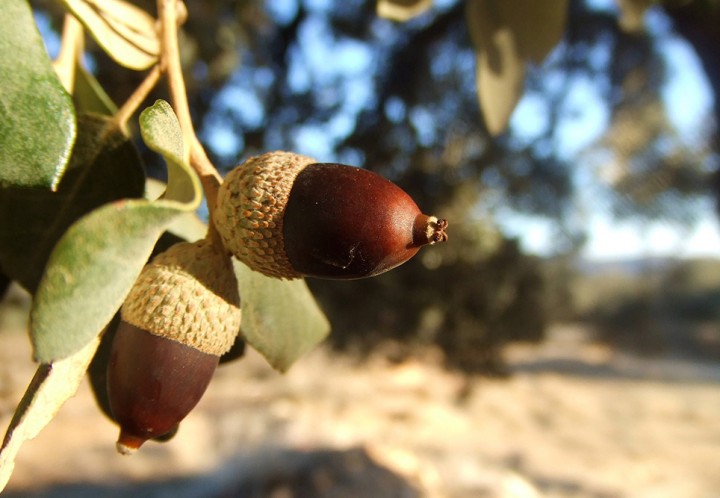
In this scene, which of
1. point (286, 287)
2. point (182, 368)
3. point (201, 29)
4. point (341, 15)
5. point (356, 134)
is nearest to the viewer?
point (182, 368)

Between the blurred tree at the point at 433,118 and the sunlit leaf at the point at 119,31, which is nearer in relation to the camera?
the sunlit leaf at the point at 119,31

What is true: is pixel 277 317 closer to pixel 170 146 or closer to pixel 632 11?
pixel 170 146

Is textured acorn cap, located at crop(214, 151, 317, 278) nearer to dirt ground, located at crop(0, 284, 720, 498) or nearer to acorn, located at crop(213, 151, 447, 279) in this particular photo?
acorn, located at crop(213, 151, 447, 279)

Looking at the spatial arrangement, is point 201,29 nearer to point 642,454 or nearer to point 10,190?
point 10,190

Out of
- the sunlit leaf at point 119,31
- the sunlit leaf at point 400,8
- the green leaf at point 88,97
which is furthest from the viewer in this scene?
the sunlit leaf at point 400,8

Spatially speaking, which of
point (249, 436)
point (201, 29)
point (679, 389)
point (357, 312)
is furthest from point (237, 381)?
point (679, 389)

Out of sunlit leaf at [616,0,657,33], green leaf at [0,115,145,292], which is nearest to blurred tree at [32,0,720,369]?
sunlit leaf at [616,0,657,33]

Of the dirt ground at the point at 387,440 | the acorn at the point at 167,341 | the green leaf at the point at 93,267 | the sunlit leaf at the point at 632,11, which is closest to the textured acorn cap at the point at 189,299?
the acorn at the point at 167,341

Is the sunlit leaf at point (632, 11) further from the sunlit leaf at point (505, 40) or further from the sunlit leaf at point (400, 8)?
the sunlit leaf at point (400, 8)
